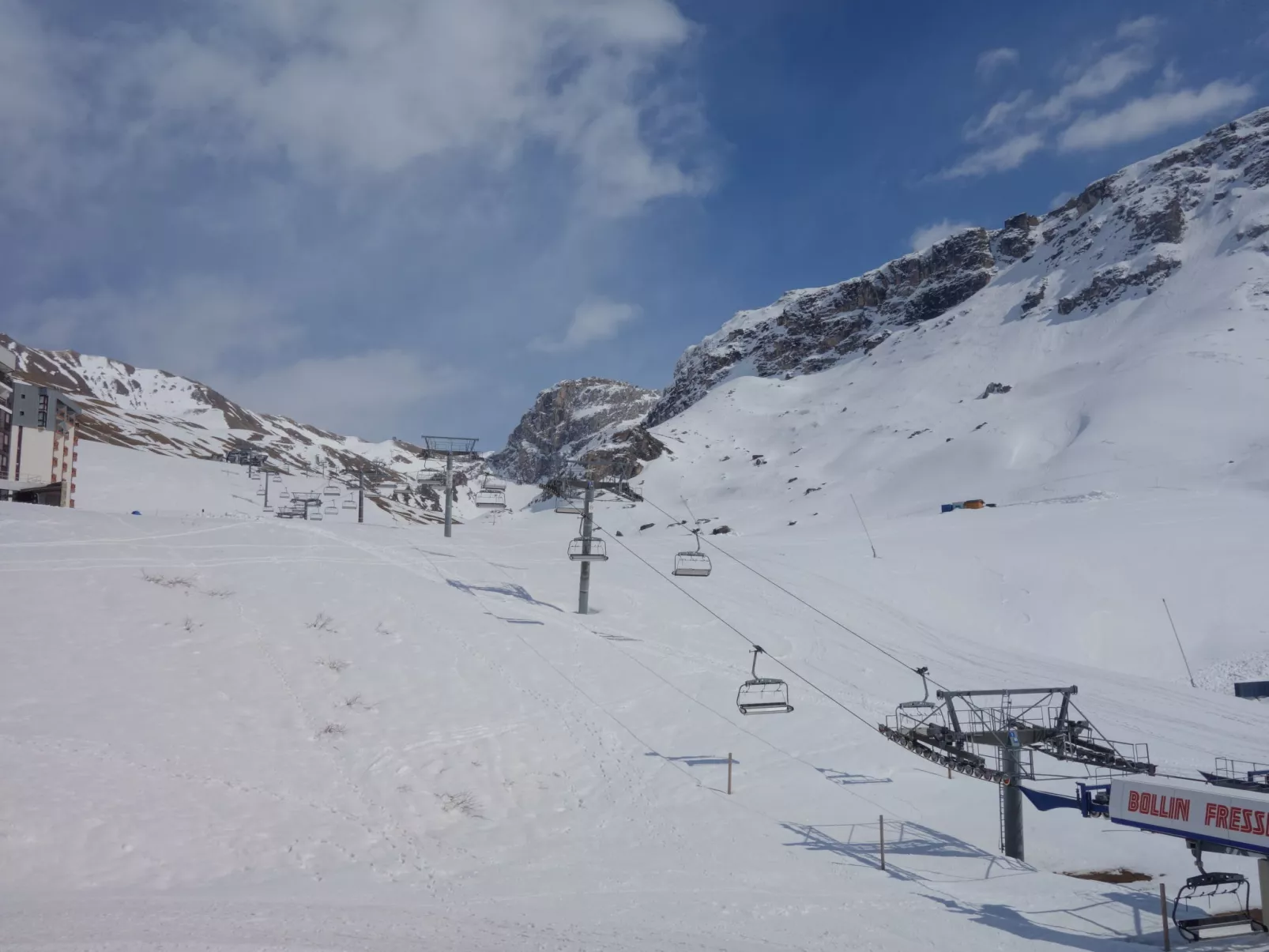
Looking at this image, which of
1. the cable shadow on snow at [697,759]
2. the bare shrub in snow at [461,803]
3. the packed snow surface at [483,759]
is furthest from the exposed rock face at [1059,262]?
the bare shrub in snow at [461,803]

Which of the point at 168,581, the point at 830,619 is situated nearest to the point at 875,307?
the point at 830,619

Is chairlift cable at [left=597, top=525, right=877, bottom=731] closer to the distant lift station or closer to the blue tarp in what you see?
the blue tarp

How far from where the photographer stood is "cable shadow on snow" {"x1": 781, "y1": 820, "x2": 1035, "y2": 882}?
15812 millimetres

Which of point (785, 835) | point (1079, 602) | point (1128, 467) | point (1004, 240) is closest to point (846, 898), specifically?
point (785, 835)

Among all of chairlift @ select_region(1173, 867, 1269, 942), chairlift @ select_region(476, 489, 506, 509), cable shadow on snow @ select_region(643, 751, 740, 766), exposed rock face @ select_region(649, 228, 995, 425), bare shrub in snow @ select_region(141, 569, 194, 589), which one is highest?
exposed rock face @ select_region(649, 228, 995, 425)

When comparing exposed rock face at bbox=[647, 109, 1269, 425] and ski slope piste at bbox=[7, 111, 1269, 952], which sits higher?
exposed rock face at bbox=[647, 109, 1269, 425]

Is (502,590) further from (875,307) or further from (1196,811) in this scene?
(875,307)

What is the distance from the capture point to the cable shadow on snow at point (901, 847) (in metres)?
15.8

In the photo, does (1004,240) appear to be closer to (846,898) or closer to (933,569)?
(933,569)

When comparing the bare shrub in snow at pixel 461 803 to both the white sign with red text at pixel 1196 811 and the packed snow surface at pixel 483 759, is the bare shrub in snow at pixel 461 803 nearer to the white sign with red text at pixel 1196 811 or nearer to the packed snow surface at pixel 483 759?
the packed snow surface at pixel 483 759

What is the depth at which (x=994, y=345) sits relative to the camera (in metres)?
140

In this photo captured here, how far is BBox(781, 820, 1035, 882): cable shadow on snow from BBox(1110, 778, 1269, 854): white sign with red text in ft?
9.80

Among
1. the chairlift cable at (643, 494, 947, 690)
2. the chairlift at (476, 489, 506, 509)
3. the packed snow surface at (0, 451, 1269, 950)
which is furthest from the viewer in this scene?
the chairlift at (476, 489, 506, 509)

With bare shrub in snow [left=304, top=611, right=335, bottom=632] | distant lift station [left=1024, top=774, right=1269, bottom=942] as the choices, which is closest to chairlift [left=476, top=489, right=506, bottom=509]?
bare shrub in snow [left=304, top=611, right=335, bottom=632]
